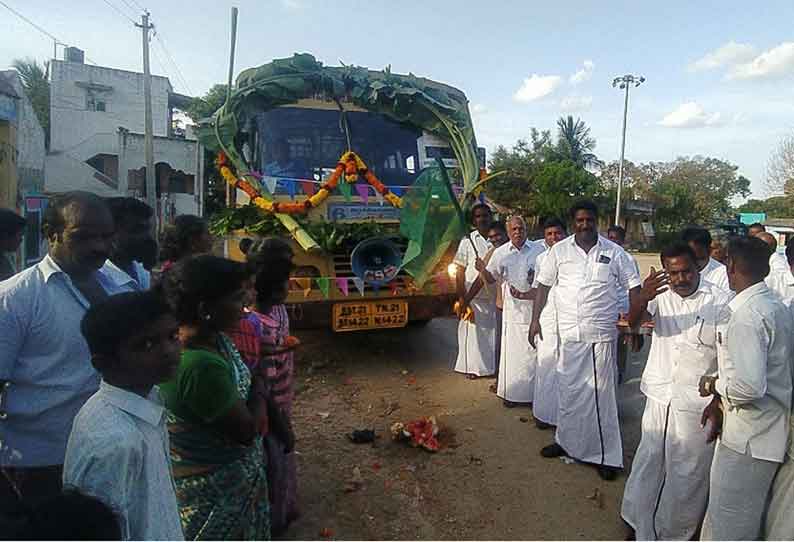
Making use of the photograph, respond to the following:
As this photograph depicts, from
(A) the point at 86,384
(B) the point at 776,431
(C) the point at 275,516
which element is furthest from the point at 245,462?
(B) the point at 776,431

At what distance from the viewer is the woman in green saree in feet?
5.86

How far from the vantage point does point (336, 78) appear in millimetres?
6328

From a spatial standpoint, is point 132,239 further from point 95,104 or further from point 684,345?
point 95,104

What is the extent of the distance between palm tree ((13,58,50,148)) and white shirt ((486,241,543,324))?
29.3 metres

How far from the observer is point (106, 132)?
26094 mm

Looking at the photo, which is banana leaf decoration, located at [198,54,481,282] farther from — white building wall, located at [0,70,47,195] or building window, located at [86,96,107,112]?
building window, located at [86,96,107,112]

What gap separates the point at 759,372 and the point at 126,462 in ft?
7.85

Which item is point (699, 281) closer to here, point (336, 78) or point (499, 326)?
point (499, 326)

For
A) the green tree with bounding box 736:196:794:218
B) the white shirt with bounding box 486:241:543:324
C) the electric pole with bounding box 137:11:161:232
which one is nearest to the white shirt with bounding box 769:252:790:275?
the white shirt with bounding box 486:241:543:324

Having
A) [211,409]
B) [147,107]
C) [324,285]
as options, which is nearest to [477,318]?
[324,285]

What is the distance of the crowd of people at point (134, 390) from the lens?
1.42m

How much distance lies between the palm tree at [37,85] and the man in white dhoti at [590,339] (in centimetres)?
3067

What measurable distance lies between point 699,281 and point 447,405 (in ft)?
8.91

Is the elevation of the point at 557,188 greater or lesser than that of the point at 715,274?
greater
